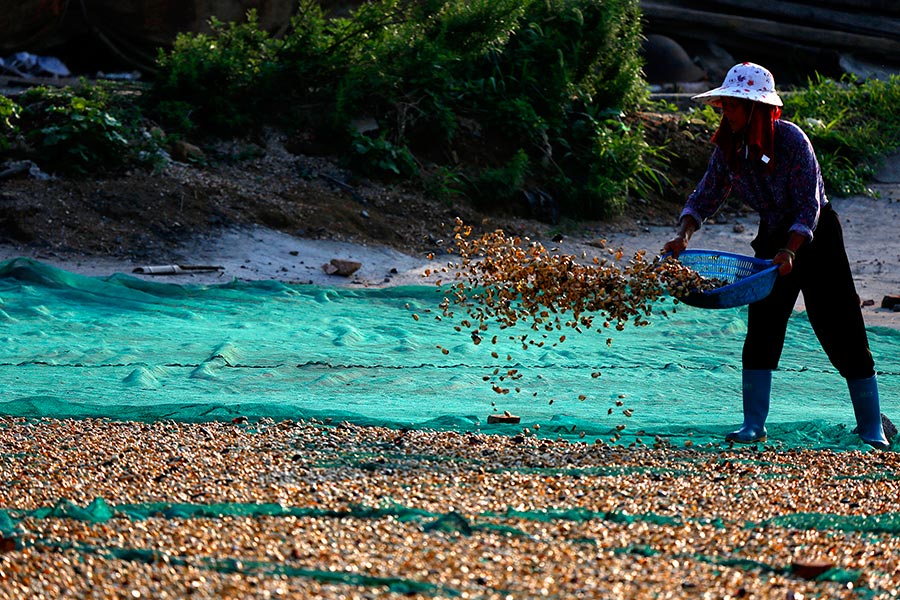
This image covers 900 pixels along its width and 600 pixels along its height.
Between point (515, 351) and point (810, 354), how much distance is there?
4.59 ft

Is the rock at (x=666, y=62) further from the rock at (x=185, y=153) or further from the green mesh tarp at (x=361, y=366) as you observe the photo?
the green mesh tarp at (x=361, y=366)

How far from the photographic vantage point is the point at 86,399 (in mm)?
4211

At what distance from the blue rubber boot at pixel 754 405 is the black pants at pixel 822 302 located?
40 mm

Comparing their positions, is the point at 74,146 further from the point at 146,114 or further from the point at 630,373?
the point at 630,373

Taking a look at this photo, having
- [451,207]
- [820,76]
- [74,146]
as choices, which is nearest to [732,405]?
[451,207]

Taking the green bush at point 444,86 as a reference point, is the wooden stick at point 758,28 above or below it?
above

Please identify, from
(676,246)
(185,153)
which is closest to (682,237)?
(676,246)

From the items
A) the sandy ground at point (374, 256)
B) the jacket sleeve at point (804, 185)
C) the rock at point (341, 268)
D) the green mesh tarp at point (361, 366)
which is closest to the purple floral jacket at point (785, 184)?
the jacket sleeve at point (804, 185)

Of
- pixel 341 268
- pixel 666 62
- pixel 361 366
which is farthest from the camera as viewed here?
pixel 666 62

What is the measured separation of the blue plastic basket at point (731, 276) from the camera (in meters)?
3.37

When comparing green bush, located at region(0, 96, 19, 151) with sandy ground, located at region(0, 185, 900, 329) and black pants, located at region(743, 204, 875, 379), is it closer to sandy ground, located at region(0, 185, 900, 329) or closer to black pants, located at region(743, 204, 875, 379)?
sandy ground, located at region(0, 185, 900, 329)

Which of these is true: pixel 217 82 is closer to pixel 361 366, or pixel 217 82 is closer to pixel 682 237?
pixel 361 366

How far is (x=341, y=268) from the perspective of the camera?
7113 mm

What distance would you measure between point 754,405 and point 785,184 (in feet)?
2.44
